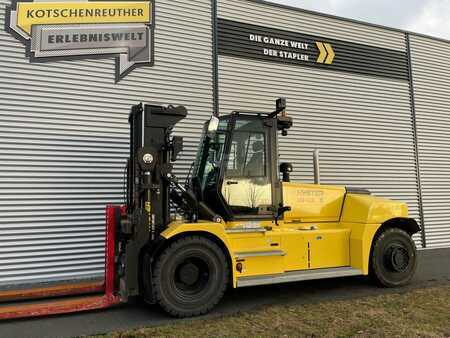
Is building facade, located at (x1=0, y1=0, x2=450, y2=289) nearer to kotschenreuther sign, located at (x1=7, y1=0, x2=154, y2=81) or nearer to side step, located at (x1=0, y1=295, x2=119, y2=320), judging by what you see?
kotschenreuther sign, located at (x1=7, y1=0, x2=154, y2=81)

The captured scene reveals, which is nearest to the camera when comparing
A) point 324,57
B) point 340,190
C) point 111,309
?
point 111,309

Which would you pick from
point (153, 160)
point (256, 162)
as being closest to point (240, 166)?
point (256, 162)

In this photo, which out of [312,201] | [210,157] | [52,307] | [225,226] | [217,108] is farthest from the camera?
[217,108]

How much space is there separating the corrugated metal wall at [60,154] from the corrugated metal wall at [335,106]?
2.16 metres

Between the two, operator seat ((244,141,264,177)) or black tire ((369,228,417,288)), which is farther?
black tire ((369,228,417,288))

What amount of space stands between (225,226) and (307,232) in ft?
4.75

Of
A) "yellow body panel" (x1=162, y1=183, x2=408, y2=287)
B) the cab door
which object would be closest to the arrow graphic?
"yellow body panel" (x1=162, y1=183, x2=408, y2=287)

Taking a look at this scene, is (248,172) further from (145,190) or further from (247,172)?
(145,190)

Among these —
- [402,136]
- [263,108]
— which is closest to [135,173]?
[263,108]

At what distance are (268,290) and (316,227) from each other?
140 cm

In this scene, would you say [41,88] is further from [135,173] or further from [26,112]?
[135,173]

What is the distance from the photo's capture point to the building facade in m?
7.93

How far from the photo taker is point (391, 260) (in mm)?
7090

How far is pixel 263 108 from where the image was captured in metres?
10.3
